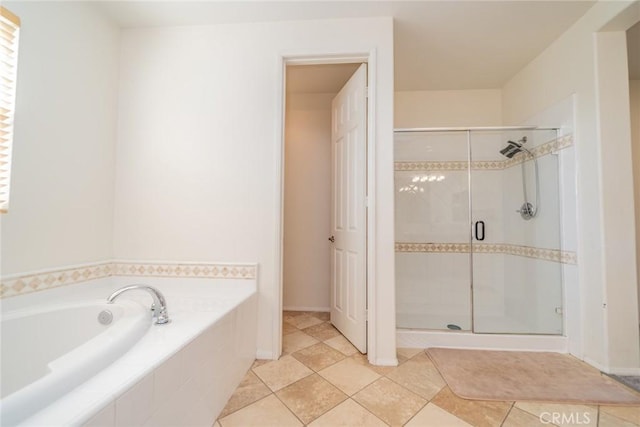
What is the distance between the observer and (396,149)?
2.59m

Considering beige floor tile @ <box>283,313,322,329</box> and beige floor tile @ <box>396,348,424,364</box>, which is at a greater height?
beige floor tile @ <box>283,313,322,329</box>

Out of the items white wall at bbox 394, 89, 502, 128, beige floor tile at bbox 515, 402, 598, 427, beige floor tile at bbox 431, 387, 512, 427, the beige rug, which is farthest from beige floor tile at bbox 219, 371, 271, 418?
white wall at bbox 394, 89, 502, 128

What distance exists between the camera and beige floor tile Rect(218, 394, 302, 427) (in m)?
1.17

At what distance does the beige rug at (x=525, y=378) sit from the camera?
1364 mm

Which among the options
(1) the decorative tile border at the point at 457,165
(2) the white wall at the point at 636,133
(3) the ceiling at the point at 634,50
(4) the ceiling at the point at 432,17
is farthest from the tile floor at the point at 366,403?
(3) the ceiling at the point at 634,50

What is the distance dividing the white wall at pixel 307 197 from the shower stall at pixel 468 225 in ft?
2.63

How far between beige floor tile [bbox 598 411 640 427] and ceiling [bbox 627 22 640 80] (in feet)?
8.68

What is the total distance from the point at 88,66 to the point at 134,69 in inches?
11.5

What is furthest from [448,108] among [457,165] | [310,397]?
[310,397]

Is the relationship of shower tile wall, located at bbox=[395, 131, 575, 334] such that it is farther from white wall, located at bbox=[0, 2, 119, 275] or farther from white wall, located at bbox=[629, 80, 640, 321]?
white wall, located at bbox=[0, 2, 119, 275]

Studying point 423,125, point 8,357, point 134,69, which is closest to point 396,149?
point 423,125

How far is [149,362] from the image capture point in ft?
2.76

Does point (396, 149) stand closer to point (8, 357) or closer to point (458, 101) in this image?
point (458, 101)

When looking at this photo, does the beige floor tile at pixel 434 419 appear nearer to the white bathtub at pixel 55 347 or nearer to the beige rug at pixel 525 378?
the beige rug at pixel 525 378
